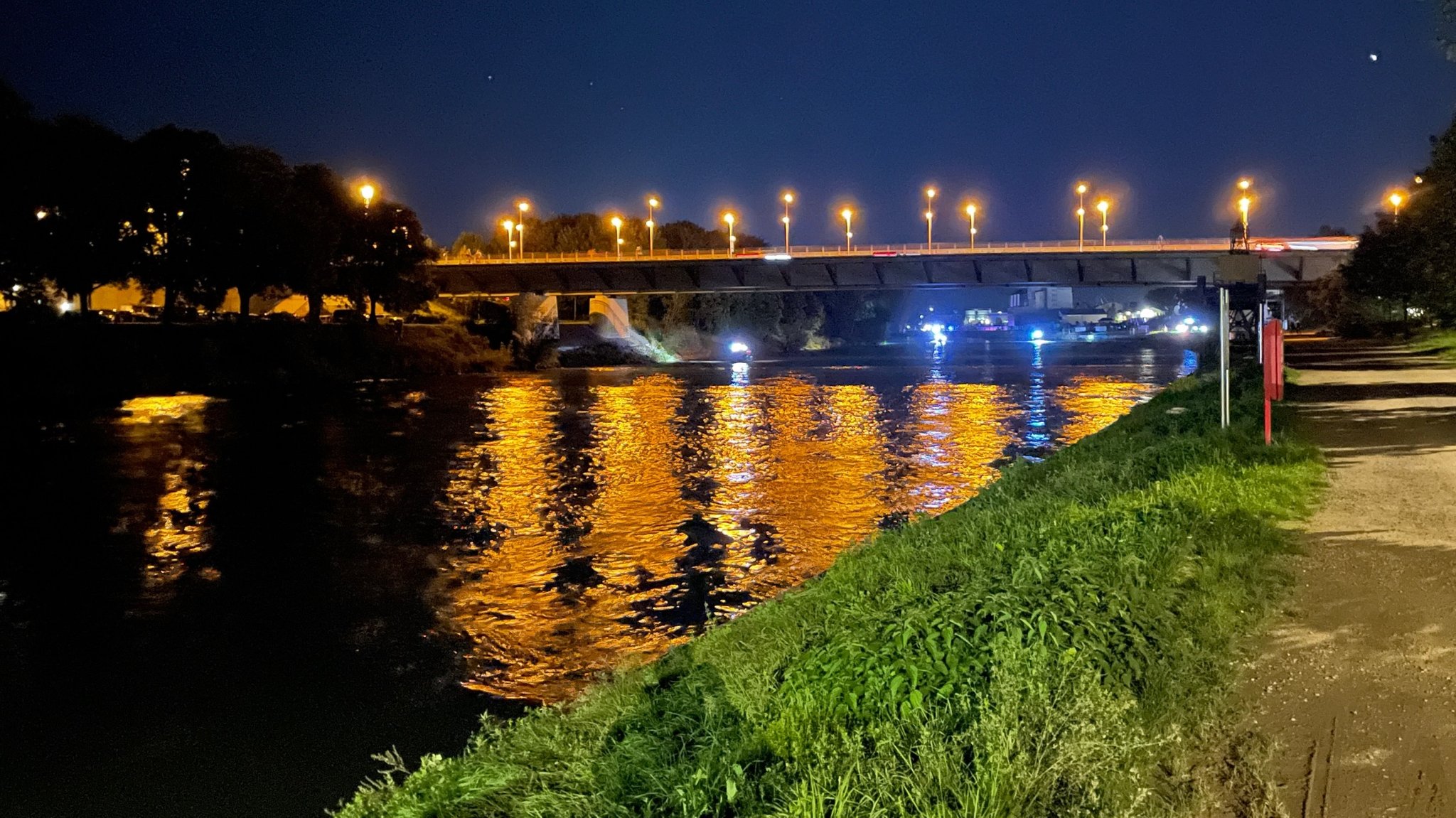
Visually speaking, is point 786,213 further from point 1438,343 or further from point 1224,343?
point 1224,343

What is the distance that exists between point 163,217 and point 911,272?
52.3m

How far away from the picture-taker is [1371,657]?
25.4 ft

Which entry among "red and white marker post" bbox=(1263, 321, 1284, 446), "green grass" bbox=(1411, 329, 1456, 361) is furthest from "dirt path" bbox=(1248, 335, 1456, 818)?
"green grass" bbox=(1411, 329, 1456, 361)

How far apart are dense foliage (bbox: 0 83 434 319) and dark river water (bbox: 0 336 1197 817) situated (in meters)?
23.3

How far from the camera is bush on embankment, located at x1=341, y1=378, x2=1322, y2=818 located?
18.4 feet

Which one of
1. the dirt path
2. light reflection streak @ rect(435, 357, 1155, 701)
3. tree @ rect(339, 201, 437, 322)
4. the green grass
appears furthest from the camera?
tree @ rect(339, 201, 437, 322)

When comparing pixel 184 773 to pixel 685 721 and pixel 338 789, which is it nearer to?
pixel 338 789

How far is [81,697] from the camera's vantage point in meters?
11.9

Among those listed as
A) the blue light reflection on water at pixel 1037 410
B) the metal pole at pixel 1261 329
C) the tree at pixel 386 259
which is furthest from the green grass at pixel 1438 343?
the tree at pixel 386 259

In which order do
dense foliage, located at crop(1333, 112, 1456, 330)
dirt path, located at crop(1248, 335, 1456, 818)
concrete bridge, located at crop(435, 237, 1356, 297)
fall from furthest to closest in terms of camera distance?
1. concrete bridge, located at crop(435, 237, 1356, 297)
2. dense foliage, located at crop(1333, 112, 1456, 330)
3. dirt path, located at crop(1248, 335, 1456, 818)

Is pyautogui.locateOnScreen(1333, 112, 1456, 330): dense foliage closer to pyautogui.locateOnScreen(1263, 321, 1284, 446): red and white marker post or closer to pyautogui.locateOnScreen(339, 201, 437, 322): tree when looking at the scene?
pyautogui.locateOnScreen(1263, 321, 1284, 446): red and white marker post

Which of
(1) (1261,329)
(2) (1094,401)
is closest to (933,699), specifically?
(1) (1261,329)

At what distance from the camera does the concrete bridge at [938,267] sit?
259 ft

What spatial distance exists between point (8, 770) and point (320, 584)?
6652 mm
